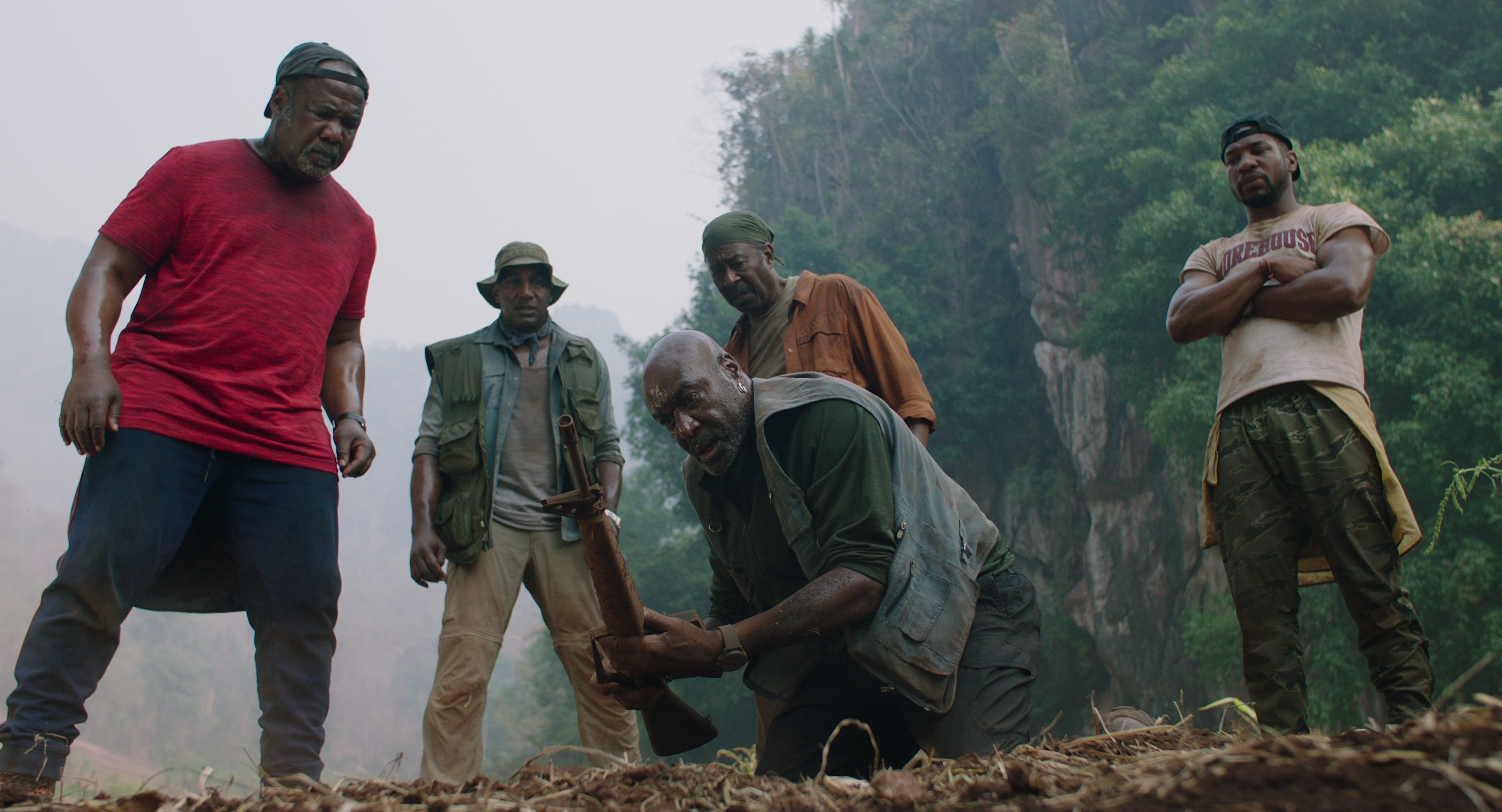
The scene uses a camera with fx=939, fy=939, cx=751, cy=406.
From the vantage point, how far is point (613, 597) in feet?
6.72

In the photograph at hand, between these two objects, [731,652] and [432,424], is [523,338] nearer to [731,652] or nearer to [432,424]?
[432,424]

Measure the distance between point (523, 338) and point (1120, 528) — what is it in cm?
1713

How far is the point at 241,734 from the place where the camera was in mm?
66000

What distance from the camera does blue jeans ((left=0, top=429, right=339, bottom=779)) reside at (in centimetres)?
202

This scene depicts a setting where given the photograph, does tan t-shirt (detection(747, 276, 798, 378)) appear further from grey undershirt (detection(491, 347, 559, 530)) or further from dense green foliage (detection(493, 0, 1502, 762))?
dense green foliage (detection(493, 0, 1502, 762))

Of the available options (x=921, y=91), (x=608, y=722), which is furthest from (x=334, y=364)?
(x=921, y=91)

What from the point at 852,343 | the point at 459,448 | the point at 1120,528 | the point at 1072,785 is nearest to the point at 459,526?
the point at 459,448

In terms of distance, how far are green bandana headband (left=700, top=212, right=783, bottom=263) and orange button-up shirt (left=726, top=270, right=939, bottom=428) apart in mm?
269

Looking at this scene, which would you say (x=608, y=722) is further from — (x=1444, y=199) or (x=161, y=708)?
(x=161, y=708)

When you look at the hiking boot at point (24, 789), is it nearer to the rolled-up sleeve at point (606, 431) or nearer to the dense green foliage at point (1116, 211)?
the rolled-up sleeve at point (606, 431)

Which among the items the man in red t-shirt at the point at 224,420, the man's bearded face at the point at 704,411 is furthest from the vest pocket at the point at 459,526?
the man's bearded face at the point at 704,411

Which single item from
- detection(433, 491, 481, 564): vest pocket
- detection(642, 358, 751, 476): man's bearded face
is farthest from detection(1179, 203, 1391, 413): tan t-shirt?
detection(433, 491, 481, 564): vest pocket

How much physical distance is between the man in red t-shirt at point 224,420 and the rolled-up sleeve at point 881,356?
1763 mm

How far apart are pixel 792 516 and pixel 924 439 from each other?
1.20m
